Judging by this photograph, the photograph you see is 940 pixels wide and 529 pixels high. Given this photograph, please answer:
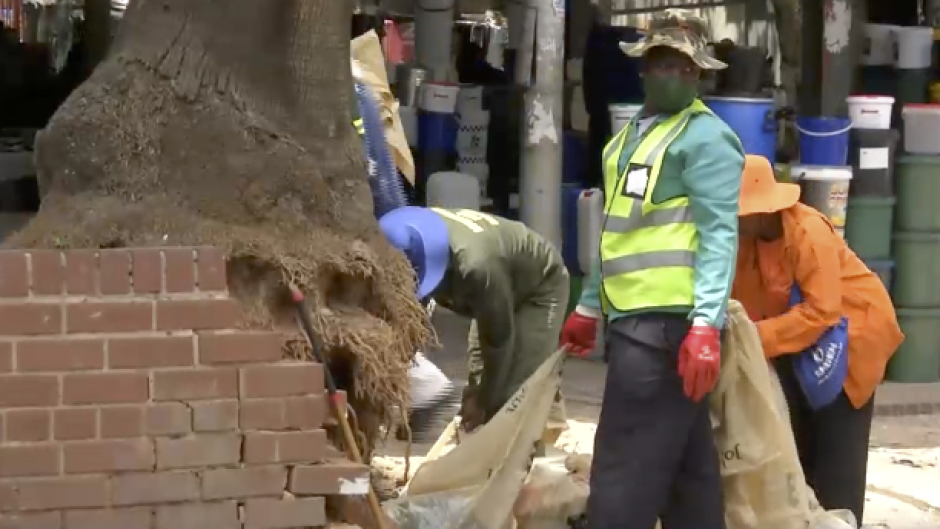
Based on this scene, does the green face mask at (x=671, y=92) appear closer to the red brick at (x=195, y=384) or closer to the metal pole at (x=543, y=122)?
the red brick at (x=195, y=384)

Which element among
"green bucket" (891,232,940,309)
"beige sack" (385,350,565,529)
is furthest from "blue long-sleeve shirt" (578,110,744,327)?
"green bucket" (891,232,940,309)

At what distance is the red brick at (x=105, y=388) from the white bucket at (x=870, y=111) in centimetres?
544

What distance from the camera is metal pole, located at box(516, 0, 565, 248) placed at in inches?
304

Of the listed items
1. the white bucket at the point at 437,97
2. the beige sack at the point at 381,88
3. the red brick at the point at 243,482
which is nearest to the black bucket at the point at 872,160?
the white bucket at the point at 437,97

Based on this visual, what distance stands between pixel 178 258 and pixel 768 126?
4.80m

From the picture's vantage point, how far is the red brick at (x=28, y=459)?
3.29m

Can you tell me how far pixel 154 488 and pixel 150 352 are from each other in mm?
325

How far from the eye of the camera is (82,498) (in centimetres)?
333

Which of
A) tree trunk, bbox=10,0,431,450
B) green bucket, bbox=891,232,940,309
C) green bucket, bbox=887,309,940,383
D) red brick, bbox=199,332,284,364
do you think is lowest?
green bucket, bbox=887,309,940,383

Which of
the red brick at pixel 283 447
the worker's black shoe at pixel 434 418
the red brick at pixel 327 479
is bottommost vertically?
the worker's black shoe at pixel 434 418

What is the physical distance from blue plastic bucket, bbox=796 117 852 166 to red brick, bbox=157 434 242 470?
503 cm

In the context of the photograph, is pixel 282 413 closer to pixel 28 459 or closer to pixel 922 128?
pixel 28 459

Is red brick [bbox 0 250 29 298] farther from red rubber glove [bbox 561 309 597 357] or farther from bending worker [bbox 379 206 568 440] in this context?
red rubber glove [bbox 561 309 597 357]

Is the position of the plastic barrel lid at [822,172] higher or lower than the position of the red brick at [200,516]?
higher
